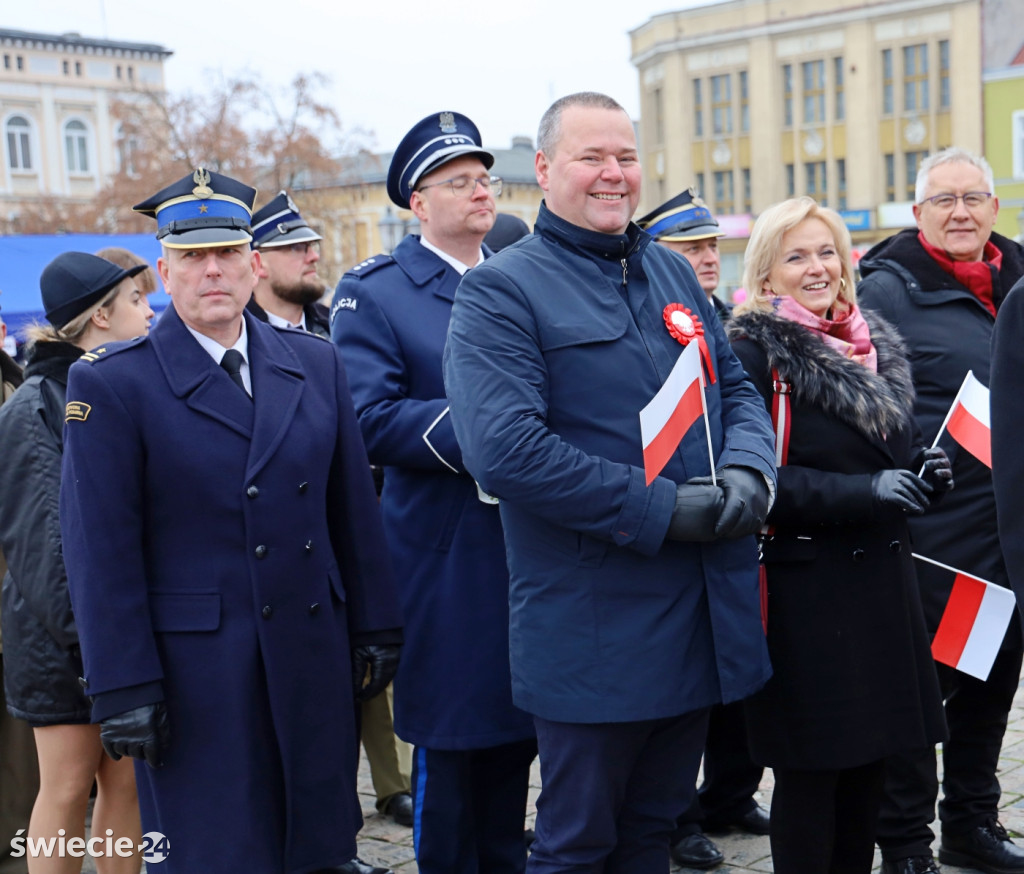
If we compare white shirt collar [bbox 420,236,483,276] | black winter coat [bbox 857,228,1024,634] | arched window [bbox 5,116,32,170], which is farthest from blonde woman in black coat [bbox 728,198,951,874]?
arched window [bbox 5,116,32,170]

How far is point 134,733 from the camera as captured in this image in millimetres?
2914

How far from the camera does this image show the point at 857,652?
3.29m

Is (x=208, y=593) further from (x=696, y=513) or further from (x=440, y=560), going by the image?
(x=696, y=513)

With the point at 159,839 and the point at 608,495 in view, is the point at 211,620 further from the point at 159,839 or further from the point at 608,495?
the point at 608,495

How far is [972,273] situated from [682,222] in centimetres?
154

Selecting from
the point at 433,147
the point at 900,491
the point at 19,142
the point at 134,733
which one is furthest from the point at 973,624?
the point at 19,142

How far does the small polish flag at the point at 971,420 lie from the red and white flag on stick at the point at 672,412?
110 centimetres

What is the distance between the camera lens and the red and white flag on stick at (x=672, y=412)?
2746mm

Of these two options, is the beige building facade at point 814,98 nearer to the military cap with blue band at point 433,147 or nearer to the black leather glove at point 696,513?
the military cap with blue band at point 433,147

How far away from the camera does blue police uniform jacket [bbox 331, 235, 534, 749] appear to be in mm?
3525

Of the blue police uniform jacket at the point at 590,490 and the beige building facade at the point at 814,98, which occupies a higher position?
the beige building facade at the point at 814,98

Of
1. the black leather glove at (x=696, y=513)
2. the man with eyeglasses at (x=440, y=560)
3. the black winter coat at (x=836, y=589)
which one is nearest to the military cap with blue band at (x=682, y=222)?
the man with eyeglasses at (x=440, y=560)

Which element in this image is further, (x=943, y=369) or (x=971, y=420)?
(x=943, y=369)

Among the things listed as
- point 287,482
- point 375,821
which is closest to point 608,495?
point 287,482
